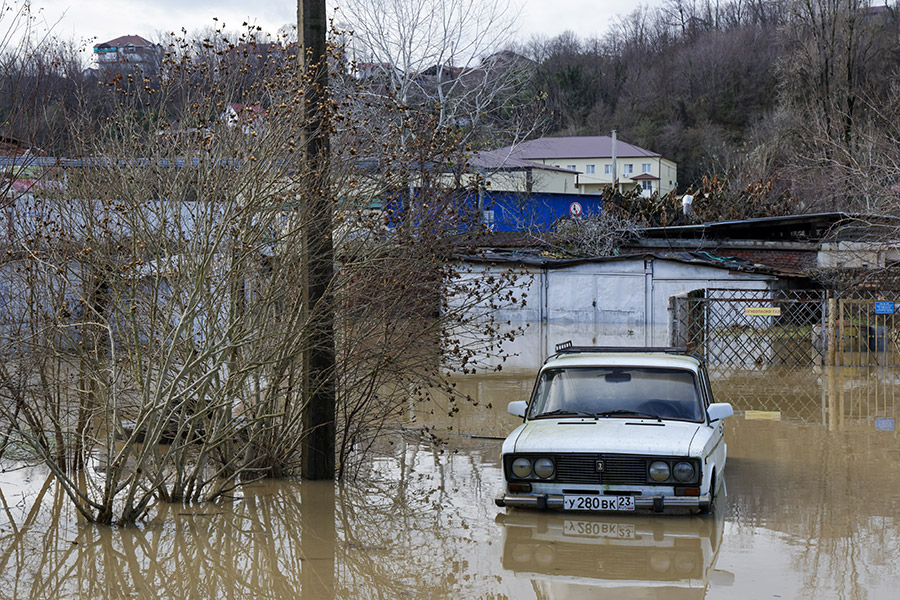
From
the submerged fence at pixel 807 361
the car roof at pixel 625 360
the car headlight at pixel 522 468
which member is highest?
the car roof at pixel 625 360

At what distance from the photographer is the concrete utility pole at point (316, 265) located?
8594mm

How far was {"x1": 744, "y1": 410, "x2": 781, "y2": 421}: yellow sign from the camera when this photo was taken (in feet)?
47.9

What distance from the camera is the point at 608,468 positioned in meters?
7.79

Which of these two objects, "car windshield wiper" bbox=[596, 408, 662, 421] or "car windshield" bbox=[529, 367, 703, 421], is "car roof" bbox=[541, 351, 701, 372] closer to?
"car windshield" bbox=[529, 367, 703, 421]

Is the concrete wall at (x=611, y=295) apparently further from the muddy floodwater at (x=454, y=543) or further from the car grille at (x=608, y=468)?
the car grille at (x=608, y=468)

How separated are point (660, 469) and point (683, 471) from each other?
0.19m

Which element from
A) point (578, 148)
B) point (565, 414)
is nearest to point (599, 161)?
point (578, 148)

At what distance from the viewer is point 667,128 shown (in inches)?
3263

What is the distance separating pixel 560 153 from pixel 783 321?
174ft

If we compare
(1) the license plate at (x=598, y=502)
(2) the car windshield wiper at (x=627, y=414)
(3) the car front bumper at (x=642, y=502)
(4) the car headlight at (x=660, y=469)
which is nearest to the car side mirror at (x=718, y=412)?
(2) the car windshield wiper at (x=627, y=414)

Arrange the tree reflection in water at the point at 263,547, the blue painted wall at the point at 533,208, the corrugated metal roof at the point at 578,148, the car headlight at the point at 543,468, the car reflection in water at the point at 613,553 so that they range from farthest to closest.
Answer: the corrugated metal roof at the point at 578,148
the blue painted wall at the point at 533,208
the car headlight at the point at 543,468
the tree reflection in water at the point at 263,547
the car reflection in water at the point at 613,553

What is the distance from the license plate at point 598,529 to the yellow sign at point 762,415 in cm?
741

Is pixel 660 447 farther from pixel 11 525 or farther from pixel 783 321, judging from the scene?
pixel 783 321

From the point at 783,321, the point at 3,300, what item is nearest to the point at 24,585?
the point at 3,300
